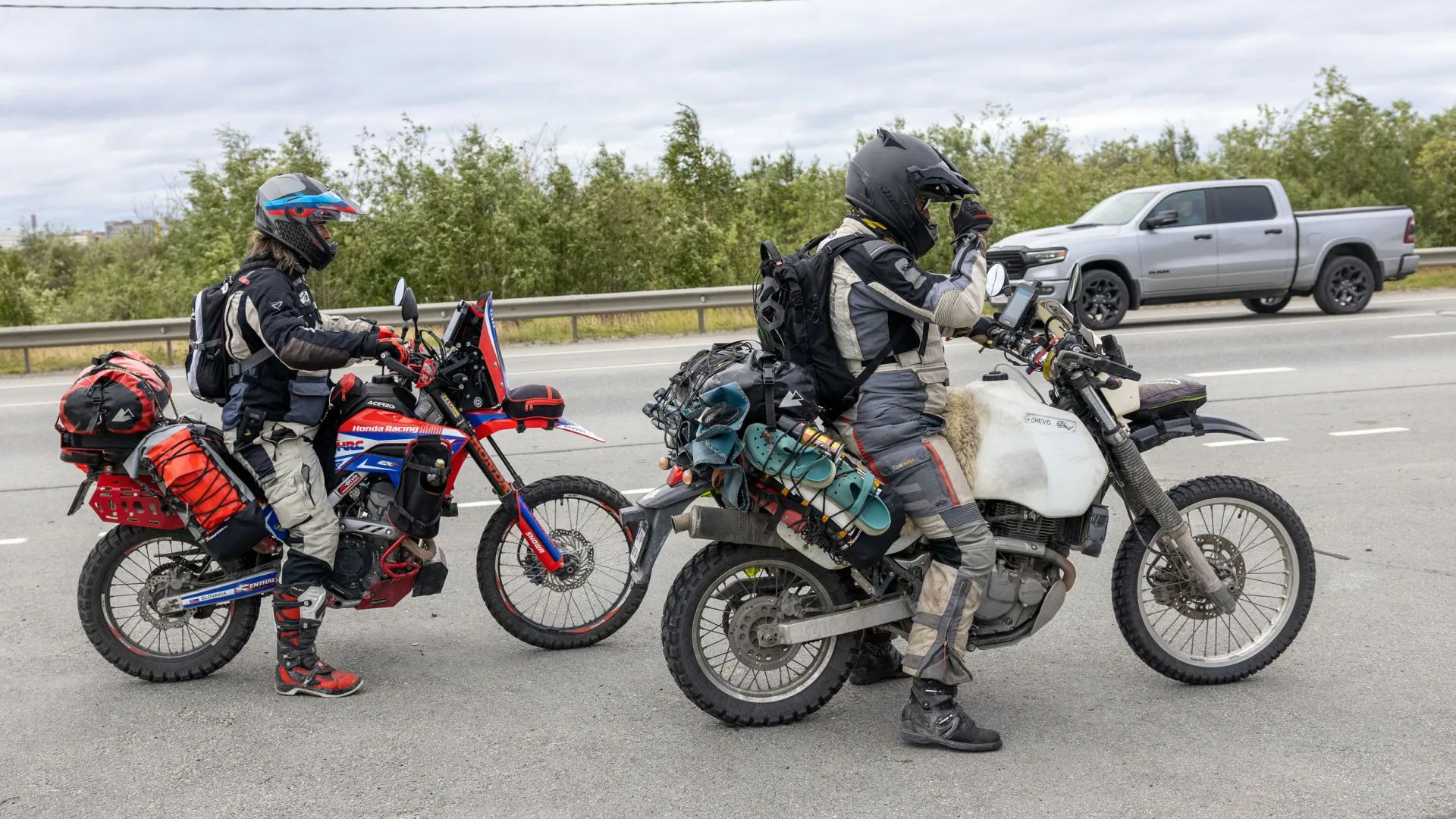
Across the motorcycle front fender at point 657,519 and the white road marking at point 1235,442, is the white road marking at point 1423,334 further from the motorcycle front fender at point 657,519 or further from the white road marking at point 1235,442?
the motorcycle front fender at point 657,519

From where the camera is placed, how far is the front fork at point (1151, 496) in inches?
174

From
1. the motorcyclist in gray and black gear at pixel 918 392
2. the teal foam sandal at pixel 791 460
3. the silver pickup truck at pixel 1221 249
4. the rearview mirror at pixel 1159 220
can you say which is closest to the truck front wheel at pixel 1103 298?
the silver pickup truck at pixel 1221 249

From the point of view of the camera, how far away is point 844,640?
14.6 feet

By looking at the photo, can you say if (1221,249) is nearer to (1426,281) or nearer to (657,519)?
(1426,281)

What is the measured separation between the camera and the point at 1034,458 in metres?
4.29

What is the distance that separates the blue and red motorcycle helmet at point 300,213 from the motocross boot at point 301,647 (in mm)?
1327

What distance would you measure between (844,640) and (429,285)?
65.8 feet

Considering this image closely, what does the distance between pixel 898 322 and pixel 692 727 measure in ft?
5.37

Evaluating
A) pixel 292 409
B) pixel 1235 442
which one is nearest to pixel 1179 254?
pixel 1235 442

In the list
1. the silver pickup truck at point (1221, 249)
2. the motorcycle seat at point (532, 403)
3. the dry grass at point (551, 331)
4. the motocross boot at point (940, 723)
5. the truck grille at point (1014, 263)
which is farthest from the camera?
the dry grass at point (551, 331)

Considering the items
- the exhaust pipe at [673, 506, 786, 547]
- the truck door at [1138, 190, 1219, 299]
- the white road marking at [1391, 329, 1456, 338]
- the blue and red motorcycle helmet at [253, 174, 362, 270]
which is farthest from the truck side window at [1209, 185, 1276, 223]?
the blue and red motorcycle helmet at [253, 174, 362, 270]

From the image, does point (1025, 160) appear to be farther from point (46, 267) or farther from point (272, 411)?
point (46, 267)

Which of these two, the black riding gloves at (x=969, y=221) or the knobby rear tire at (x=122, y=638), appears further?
the knobby rear tire at (x=122, y=638)

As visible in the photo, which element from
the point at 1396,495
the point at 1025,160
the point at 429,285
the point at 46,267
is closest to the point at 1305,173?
the point at 1025,160
